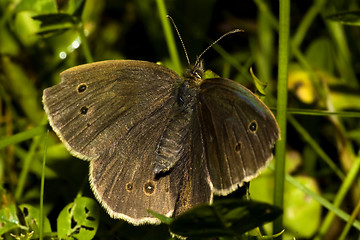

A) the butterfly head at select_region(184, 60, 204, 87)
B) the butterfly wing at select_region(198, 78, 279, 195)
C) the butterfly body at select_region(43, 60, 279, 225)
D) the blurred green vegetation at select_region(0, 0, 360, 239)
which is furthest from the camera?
the blurred green vegetation at select_region(0, 0, 360, 239)

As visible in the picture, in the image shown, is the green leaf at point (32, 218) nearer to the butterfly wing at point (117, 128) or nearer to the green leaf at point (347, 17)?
the butterfly wing at point (117, 128)

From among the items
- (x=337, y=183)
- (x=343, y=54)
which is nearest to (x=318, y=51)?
(x=343, y=54)

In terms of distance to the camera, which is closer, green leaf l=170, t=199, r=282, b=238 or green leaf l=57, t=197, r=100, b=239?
green leaf l=170, t=199, r=282, b=238

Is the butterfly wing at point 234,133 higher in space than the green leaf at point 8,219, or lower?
higher

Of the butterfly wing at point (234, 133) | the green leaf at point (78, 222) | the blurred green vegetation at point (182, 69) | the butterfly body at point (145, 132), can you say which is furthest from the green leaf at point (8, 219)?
the butterfly wing at point (234, 133)

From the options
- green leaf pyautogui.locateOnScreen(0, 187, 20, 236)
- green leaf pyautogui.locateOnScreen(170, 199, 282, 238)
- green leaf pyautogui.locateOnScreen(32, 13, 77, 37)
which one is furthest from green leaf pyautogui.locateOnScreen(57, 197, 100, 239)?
green leaf pyautogui.locateOnScreen(32, 13, 77, 37)

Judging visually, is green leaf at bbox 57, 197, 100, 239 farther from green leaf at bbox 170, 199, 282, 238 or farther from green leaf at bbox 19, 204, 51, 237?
green leaf at bbox 170, 199, 282, 238

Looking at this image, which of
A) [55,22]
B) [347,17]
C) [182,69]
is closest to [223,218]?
[347,17]

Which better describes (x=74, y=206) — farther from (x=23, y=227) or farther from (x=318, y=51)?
(x=318, y=51)
